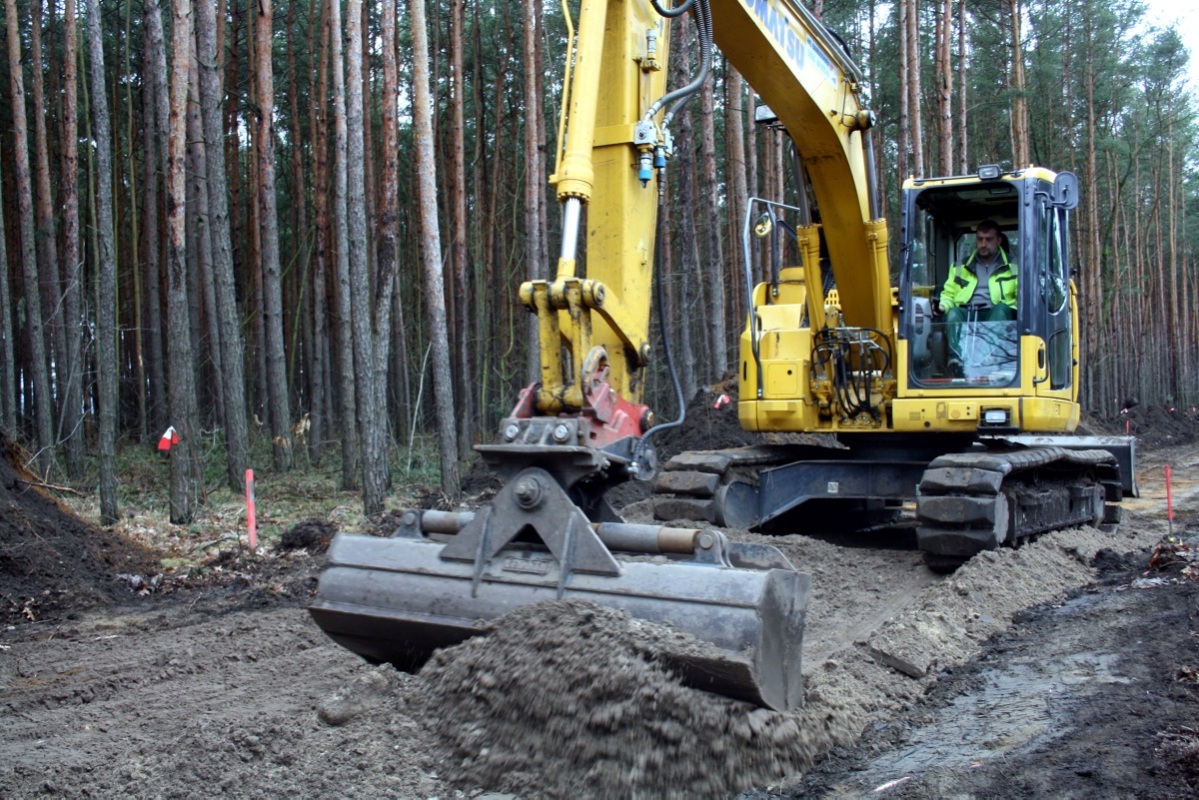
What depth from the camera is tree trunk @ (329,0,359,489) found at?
47.3 ft

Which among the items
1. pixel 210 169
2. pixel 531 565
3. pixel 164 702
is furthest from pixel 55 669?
pixel 210 169

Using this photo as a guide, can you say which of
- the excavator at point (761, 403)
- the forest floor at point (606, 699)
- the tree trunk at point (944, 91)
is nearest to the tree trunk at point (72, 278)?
the forest floor at point (606, 699)

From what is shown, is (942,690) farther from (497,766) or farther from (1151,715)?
(497,766)

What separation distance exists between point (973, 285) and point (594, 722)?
19.1ft

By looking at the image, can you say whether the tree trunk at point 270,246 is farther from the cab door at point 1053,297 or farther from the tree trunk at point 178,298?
the cab door at point 1053,297

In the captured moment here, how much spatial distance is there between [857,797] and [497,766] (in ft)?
4.24

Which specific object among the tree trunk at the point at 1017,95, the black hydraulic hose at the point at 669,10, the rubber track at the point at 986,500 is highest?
the tree trunk at the point at 1017,95

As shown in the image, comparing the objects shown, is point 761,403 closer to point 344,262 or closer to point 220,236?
point 220,236

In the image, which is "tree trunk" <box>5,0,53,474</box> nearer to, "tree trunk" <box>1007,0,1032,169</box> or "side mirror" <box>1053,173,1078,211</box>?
"side mirror" <box>1053,173,1078,211</box>

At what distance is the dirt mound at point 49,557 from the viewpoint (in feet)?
26.0

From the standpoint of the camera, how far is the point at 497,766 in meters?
4.00

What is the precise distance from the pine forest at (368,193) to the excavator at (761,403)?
1367 mm

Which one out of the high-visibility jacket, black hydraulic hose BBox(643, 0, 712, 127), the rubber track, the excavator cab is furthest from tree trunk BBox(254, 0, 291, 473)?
the rubber track

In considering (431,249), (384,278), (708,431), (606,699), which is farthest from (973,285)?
(708,431)
